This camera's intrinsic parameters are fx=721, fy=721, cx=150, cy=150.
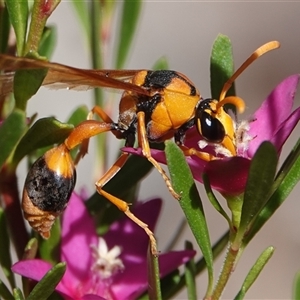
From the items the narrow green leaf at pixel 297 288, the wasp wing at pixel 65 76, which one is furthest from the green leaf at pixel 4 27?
the narrow green leaf at pixel 297 288

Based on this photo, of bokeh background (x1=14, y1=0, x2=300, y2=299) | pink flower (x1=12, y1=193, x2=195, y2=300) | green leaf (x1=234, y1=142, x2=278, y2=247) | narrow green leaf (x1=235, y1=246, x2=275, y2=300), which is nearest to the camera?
green leaf (x1=234, y1=142, x2=278, y2=247)

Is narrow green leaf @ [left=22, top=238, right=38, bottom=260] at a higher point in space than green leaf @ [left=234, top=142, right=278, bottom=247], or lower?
lower

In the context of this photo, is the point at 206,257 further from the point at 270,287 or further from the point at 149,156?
the point at 270,287

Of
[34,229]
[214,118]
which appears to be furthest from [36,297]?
[214,118]

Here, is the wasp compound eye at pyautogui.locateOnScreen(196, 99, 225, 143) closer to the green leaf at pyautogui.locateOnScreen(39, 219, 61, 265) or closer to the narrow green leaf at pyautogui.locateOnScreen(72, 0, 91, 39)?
the green leaf at pyautogui.locateOnScreen(39, 219, 61, 265)

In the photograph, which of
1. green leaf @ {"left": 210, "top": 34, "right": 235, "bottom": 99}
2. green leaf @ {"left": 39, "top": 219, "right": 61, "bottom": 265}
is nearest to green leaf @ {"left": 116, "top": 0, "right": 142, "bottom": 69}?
green leaf @ {"left": 210, "top": 34, "right": 235, "bottom": 99}

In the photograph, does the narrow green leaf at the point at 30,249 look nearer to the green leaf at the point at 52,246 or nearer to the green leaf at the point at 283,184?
the green leaf at the point at 52,246

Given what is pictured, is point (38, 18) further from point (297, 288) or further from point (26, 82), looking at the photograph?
point (297, 288)
